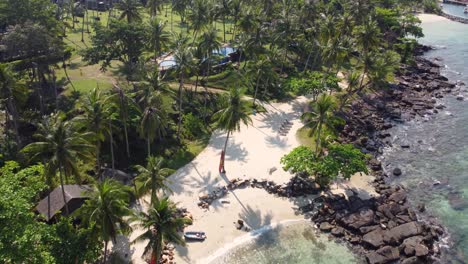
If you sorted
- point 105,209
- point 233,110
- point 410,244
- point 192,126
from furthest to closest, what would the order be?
1. point 192,126
2. point 233,110
3. point 410,244
4. point 105,209

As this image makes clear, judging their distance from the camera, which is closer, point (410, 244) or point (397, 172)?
point (410, 244)

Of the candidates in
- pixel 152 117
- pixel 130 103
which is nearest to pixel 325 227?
pixel 152 117

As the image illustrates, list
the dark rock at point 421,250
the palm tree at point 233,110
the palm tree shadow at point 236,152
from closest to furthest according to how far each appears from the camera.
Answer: the dark rock at point 421,250 < the palm tree at point 233,110 < the palm tree shadow at point 236,152

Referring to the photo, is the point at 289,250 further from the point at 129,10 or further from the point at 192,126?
the point at 129,10

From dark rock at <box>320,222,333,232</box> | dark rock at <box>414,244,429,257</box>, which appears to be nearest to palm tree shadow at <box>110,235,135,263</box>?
dark rock at <box>320,222,333,232</box>

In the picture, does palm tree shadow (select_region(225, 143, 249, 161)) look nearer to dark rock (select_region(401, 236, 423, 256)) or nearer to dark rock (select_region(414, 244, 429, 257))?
dark rock (select_region(401, 236, 423, 256))

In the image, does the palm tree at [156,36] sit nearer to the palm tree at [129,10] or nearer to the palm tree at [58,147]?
the palm tree at [129,10]

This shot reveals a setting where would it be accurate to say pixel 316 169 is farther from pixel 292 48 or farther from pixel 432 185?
pixel 292 48

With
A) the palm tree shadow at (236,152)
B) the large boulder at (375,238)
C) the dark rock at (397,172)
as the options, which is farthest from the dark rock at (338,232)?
the dark rock at (397,172)
